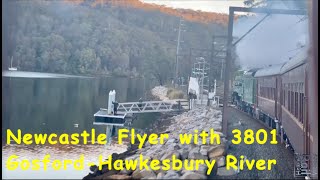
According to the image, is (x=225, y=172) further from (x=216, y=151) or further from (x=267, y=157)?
(x=267, y=157)

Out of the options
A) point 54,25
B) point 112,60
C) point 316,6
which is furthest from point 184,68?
point 316,6

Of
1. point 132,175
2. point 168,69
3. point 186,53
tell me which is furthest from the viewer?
point 186,53

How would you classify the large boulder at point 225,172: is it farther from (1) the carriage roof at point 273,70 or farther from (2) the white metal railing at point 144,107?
(2) the white metal railing at point 144,107

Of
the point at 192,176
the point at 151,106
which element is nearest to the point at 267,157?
the point at 192,176

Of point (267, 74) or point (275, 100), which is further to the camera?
point (267, 74)

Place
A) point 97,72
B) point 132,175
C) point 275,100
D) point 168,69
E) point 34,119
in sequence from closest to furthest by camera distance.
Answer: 1. point 132,175
2. point 97,72
3. point 275,100
4. point 34,119
5. point 168,69

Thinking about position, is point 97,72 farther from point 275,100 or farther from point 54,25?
point 275,100

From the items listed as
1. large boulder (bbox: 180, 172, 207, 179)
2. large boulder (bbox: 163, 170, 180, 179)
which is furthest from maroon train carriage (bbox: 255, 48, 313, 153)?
large boulder (bbox: 163, 170, 180, 179)

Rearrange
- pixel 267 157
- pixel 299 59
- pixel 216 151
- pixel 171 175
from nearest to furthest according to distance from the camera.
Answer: pixel 171 175
pixel 216 151
pixel 299 59
pixel 267 157
